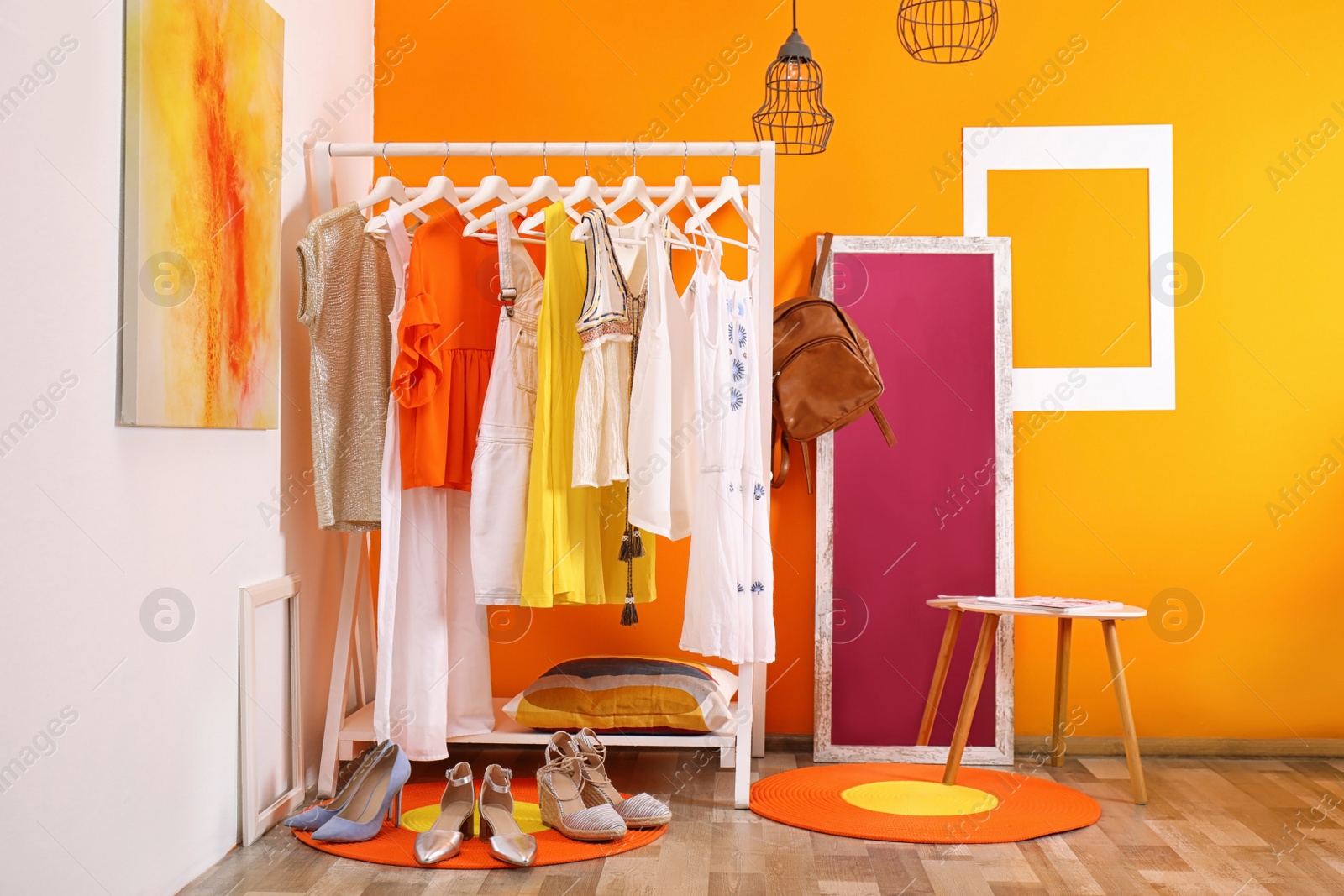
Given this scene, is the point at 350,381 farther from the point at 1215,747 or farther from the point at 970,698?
the point at 1215,747

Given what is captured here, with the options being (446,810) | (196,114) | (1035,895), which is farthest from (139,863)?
(1035,895)

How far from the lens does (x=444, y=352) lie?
2852 millimetres

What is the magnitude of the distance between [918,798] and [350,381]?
75.2 inches

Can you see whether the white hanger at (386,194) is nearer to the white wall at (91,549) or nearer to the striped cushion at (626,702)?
the white wall at (91,549)

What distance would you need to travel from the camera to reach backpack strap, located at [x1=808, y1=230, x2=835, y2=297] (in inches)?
138

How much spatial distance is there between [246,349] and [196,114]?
0.54 metres

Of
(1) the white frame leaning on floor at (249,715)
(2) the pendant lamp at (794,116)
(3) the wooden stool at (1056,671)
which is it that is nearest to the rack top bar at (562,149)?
(2) the pendant lamp at (794,116)

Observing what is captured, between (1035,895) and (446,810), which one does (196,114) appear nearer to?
(446,810)

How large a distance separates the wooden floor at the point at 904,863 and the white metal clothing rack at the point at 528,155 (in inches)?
7.3

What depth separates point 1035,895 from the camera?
2.29m

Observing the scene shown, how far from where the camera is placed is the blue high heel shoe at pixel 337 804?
2.66 metres

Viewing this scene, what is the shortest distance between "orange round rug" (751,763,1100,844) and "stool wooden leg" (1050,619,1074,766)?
0.23 m

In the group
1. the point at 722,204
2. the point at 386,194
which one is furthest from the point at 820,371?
the point at 386,194

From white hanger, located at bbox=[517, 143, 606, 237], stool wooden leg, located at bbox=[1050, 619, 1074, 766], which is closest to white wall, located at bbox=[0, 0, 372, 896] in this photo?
Result: white hanger, located at bbox=[517, 143, 606, 237]
